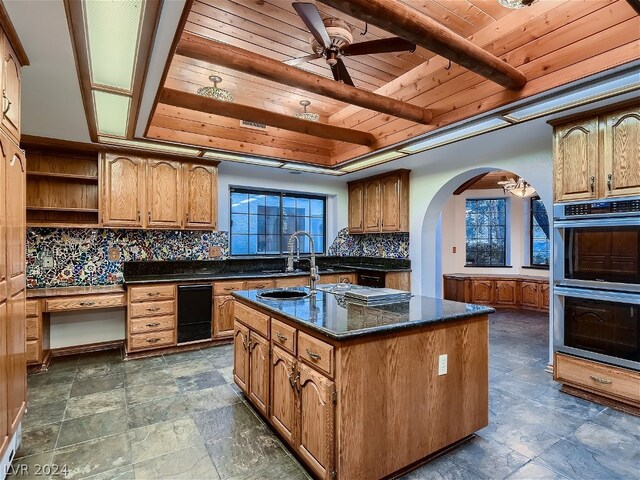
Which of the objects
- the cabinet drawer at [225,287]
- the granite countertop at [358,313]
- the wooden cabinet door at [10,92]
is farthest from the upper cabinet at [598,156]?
the wooden cabinet door at [10,92]

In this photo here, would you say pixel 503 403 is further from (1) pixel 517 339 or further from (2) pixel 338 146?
(2) pixel 338 146

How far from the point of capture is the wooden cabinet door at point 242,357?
2693 mm

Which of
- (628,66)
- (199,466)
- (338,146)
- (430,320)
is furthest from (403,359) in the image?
(338,146)

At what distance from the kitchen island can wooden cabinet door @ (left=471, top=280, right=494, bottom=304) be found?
16.0ft

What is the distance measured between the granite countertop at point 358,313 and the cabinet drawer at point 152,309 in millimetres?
1835

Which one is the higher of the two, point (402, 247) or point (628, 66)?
point (628, 66)

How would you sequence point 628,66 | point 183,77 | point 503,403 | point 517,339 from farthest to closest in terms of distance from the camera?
1. point 517,339
2. point 183,77
3. point 503,403
4. point 628,66

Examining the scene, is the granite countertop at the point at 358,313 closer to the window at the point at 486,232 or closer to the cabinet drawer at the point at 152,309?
the cabinet drawer at the point at 152,309

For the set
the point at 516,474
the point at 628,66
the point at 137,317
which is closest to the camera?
the point at 516,474

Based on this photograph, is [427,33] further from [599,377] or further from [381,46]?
[599,377]

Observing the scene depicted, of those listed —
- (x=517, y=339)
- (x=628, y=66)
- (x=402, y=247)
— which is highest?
(x=628, y=66)

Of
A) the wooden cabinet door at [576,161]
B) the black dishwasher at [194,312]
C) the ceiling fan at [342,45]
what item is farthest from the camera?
the black dishwasher at [194,312]

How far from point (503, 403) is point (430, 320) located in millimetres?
1477

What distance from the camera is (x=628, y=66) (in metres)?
2.09
